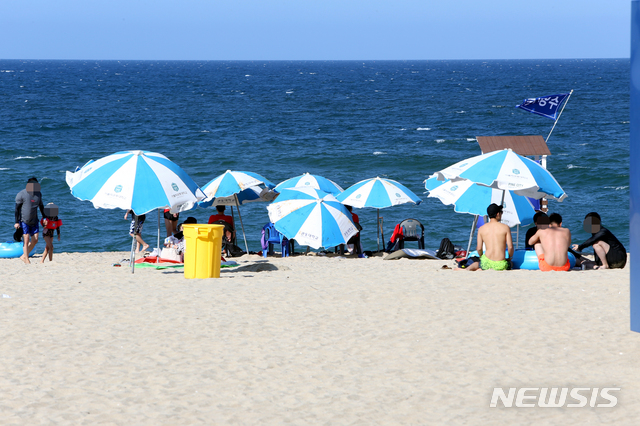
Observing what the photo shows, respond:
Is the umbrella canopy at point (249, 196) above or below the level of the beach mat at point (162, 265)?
above

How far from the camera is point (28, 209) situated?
12.7 meters

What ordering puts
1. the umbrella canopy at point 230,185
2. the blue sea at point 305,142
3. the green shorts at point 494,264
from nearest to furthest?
the green shorts at point 494,264 < the umbrella canopy at point 230,185 < the blue sea at point 305,142

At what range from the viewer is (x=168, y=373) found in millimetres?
6555

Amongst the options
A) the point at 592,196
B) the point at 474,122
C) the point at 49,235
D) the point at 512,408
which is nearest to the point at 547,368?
the point at 512,408

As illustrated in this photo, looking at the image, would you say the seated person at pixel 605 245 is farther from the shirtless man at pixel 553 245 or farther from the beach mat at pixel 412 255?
the beach mat at pixel 412 255

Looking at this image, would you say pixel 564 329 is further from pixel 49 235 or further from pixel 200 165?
pixel 200 165

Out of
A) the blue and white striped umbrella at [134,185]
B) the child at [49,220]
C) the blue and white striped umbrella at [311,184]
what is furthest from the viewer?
the blue and white striped umbrella at [311,184]

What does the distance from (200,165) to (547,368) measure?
29741 millimetres

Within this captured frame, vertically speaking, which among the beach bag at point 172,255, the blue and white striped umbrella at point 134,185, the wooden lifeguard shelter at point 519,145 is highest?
the wooden lifeguard shelter at point 519,145

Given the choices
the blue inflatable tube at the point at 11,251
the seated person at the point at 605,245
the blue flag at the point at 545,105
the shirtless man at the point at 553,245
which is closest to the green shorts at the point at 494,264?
the shirtless man at the point at 553,245

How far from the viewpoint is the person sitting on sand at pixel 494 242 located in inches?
420

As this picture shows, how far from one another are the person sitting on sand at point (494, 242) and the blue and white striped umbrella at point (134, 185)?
4409mm

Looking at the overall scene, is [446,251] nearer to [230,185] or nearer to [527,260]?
[527,260]

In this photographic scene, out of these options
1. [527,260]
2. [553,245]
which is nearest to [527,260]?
[527,260]
